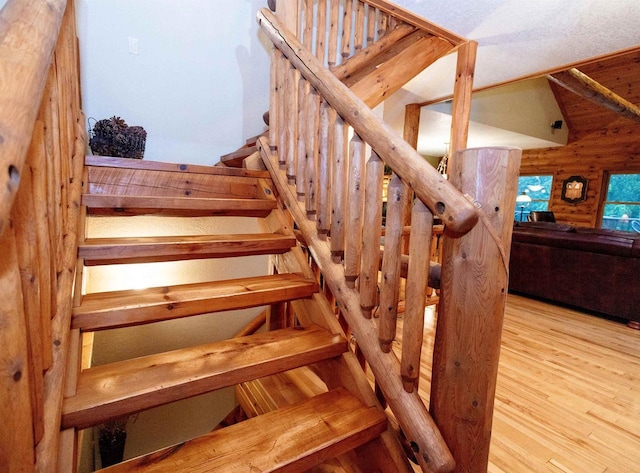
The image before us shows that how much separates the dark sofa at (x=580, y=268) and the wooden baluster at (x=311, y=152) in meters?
3.20

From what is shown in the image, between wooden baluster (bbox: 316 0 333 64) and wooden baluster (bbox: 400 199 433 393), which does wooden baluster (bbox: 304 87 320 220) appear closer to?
wooden baluster (bbox: 400 199 433 393)

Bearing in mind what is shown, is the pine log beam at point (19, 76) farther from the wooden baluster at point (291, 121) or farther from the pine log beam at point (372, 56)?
the pine log beam at point (372, 56)

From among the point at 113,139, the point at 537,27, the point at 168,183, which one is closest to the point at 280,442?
the point at 168,183

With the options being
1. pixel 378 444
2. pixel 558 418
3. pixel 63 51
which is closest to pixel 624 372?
pixel 558 418

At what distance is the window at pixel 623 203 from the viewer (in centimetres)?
714

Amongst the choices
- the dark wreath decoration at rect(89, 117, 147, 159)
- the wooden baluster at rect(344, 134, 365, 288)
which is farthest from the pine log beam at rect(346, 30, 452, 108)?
the dark wreath decoration at rect(89, 117, 147, 159)

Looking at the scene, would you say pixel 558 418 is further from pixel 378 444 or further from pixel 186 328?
pixel 186 328

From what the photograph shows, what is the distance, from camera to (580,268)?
11.0 feet

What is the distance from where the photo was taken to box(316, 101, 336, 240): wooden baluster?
4.39ft

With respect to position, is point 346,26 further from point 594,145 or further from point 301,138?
point 594,145

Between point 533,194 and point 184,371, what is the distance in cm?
1017

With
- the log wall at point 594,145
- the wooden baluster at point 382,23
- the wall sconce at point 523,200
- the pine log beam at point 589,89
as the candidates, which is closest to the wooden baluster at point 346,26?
the wooden baluster at point 382,23

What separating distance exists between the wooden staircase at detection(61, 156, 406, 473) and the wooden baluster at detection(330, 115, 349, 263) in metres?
0.25

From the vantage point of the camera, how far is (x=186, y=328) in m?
2.84
